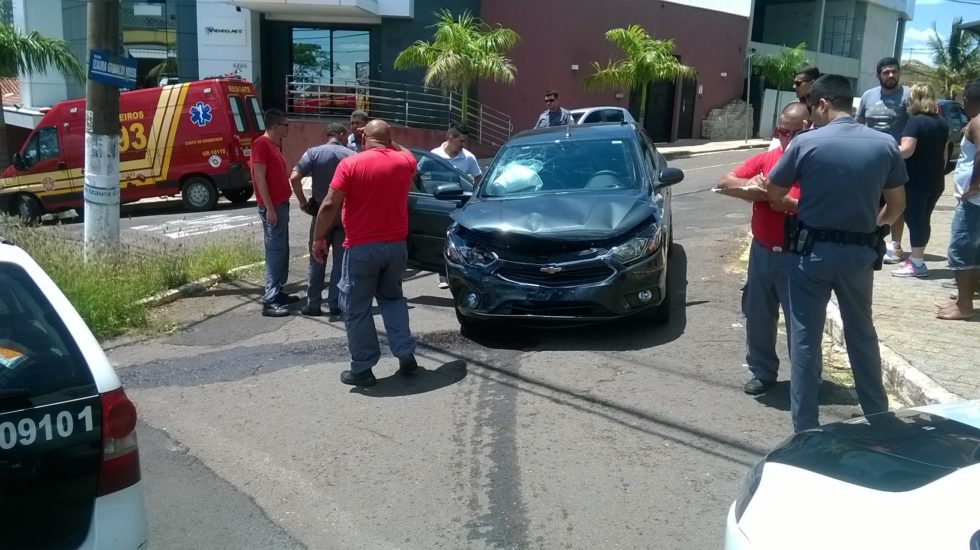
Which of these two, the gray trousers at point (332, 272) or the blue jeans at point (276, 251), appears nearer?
the gray trousers at point (332, 272)

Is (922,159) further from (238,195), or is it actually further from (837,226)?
(238,195)

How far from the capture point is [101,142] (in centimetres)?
875

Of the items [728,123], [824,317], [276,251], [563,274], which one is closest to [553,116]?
[276,251]

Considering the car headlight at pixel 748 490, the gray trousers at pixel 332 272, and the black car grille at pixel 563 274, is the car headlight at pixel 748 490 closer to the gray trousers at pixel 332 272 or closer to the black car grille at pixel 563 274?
the black car grille at pixel 563 274

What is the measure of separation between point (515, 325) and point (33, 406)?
15.4 feet

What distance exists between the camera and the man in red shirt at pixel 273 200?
7.84 metres

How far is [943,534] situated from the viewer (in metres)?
2.20

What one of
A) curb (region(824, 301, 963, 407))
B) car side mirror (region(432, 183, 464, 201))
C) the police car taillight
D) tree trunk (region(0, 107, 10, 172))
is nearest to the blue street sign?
car side mirror (region(432, 183, 464, 201))

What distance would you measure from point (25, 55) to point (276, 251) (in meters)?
17.5

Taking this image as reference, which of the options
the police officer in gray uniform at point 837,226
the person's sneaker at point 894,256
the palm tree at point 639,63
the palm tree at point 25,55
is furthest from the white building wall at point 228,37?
the police officer in gray uniform at point 837,226

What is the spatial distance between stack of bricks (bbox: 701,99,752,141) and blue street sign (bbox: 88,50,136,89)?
2597 centimetres

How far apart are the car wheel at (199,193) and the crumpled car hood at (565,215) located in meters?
11.9

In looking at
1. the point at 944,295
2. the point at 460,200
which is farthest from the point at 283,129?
the point at 944,295

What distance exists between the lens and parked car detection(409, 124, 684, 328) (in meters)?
6.44
